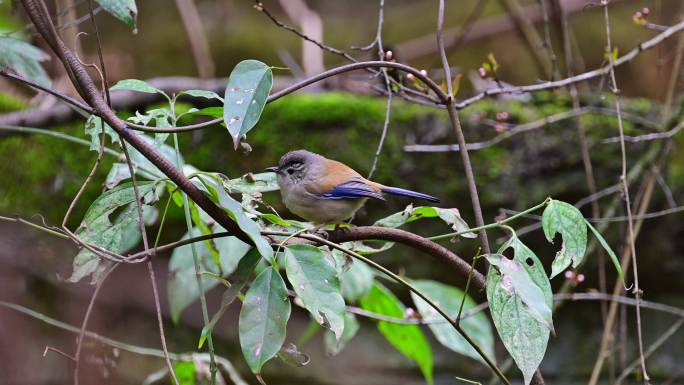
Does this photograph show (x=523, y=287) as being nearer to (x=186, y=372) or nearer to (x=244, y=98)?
(x=244, y=98)

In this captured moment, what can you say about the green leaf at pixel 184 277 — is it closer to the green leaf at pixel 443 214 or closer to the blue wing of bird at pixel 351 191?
the blue wing of bird at pixel 351 191

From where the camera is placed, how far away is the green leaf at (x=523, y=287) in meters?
1.25

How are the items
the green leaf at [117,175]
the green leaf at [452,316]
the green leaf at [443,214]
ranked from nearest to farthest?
the green leaf at [443,214], the green leaf at [117,175], the green leaf at [452,316]

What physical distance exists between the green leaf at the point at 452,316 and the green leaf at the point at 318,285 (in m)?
1.20

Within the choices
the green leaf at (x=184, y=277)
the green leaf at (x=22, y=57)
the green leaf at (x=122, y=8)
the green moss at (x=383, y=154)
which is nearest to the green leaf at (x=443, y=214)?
the green leaf at (x=122, y=8)

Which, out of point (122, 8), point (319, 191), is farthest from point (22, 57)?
point (319, 191)

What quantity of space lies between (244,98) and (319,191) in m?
1.12

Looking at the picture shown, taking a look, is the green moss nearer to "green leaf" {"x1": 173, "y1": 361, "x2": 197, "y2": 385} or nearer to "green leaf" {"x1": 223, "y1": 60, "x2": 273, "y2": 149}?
"green leaf" {"x1": 173, "y1": 361, "x2": 197, "y2": 385}

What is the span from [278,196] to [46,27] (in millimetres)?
2148

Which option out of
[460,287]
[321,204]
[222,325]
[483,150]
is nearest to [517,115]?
[483,150]

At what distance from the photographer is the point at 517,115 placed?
3.46 meters

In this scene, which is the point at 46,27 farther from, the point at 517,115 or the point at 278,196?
the point at 517,115

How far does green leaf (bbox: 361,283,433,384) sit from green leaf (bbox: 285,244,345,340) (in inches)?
47.4

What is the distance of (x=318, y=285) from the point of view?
1303 millimetres
